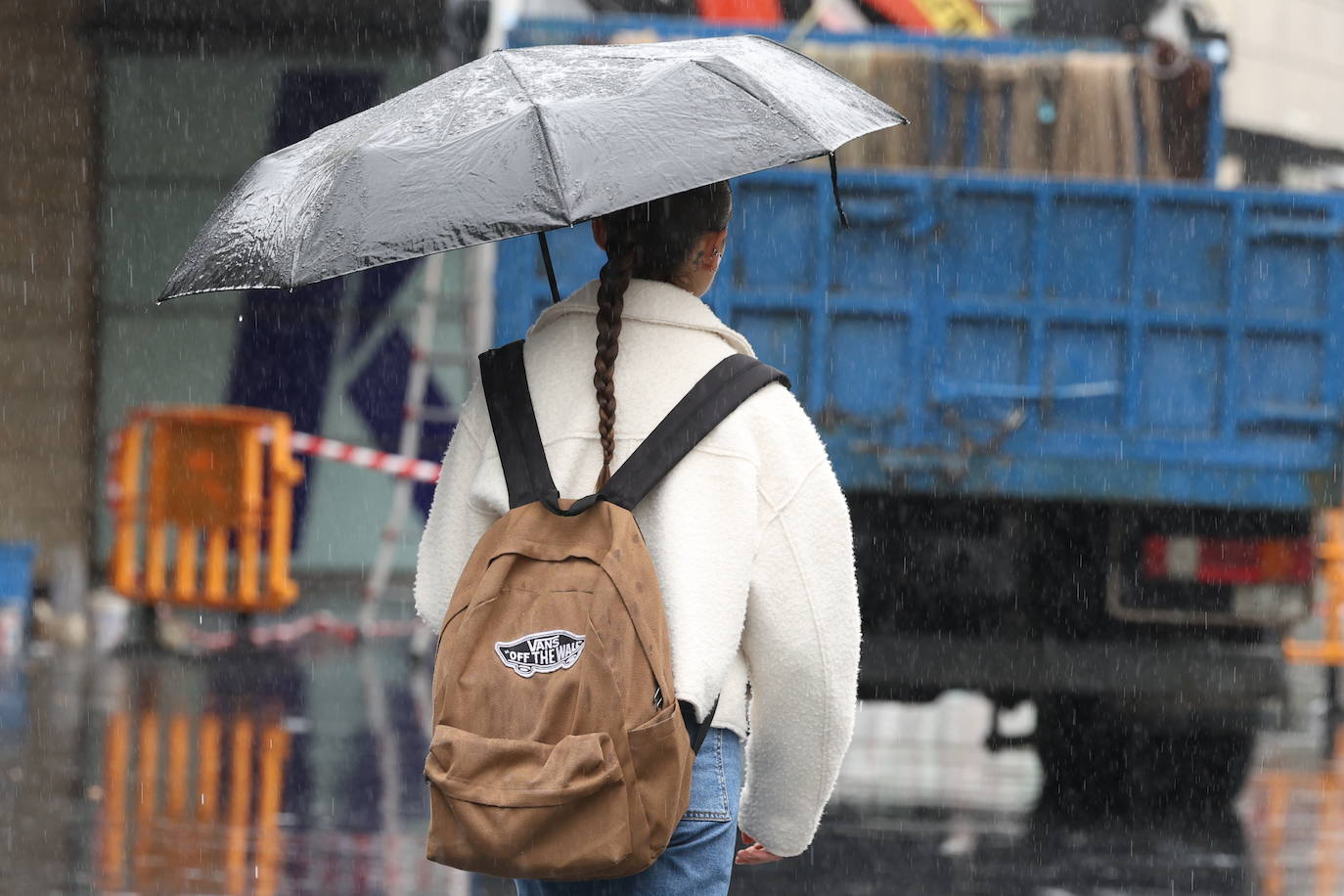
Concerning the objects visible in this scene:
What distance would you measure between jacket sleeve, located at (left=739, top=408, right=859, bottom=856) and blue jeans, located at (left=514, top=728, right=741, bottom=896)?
84 mm

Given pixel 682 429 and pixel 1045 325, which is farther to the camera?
pixel 1045 325

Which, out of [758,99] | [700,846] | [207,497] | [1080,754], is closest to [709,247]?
[758,99]

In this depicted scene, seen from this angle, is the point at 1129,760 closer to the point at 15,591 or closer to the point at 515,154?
the point at 515,154

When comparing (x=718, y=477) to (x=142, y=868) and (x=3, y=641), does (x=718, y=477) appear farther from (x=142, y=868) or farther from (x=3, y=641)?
(x=3, y=641)

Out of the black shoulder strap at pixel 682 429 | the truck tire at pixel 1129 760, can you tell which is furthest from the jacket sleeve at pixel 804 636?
the truck tire at pixel 1129 760

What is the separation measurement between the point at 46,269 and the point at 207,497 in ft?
13.6

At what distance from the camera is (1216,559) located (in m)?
7.46

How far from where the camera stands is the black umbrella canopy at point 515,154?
8.35 ft

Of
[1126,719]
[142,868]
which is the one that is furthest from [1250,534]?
[142,868]

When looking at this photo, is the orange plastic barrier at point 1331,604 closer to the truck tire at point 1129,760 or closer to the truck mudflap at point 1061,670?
the truck tire at point 1129,760

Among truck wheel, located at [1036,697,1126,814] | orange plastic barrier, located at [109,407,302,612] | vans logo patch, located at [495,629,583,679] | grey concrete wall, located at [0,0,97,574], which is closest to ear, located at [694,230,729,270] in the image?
vans logo patch, located at [495,629,583,679]

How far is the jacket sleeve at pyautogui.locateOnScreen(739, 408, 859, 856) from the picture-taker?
259 centimetres

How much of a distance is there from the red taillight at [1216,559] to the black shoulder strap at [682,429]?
5151 millimetres

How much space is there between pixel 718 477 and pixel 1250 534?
5328 mm
